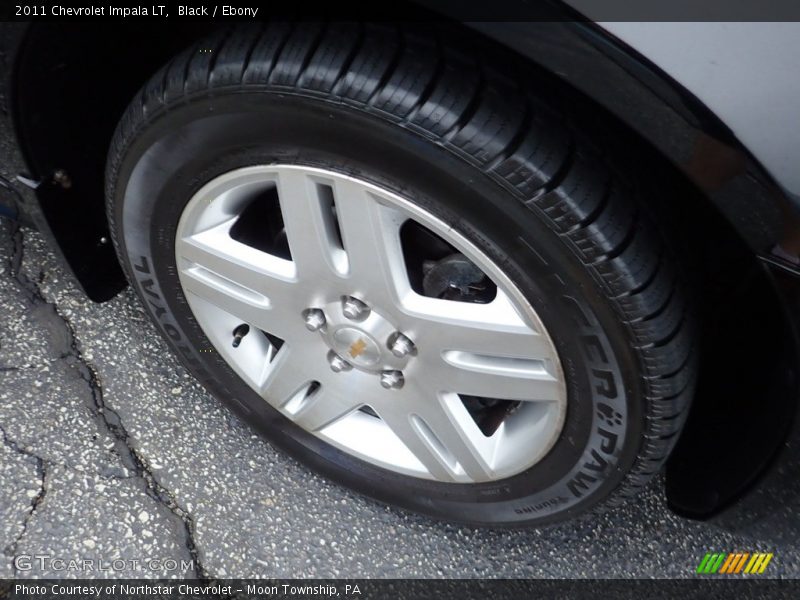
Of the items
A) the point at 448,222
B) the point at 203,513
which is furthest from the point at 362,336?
the point at 203,513

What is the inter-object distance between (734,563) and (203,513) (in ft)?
3.76

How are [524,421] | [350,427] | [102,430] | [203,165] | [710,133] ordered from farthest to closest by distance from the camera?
[102,430]
[350,427]
[524,421]
[203,165]
[710,133]

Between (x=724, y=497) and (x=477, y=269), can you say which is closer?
(x=477, y=269)

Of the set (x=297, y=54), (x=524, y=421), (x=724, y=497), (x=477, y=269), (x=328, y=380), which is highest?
(x=297, y=54)

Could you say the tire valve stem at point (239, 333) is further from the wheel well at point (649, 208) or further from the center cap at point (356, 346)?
the wheel well at point (649, 208)

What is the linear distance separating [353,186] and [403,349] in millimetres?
316

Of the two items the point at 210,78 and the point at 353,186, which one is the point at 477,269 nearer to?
the point at 353,186

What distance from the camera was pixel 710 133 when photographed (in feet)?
3.10

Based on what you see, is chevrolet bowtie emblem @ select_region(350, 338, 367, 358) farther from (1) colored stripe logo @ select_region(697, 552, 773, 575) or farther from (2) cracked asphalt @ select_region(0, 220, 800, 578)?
(1) colored stripe logo @ select_region(697, 552, 773, 575)

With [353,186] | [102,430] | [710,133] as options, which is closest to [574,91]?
[710,133]

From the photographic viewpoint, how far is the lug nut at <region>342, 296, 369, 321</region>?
4.33 ft

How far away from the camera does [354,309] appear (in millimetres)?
1326

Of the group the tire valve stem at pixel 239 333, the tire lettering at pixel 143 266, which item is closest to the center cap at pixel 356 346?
the tire valve stem at pixel 239 333

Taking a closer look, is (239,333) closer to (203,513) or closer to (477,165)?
(203,513)
